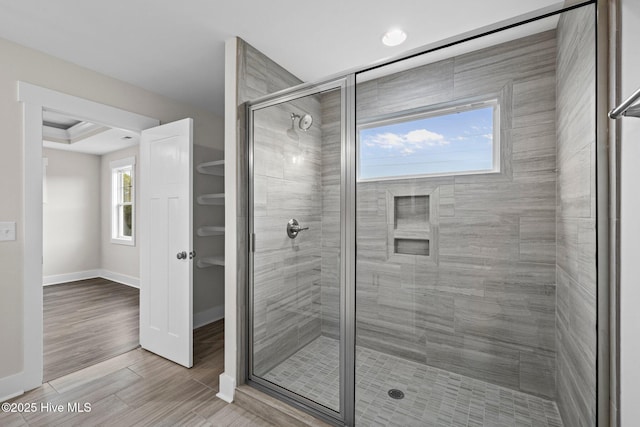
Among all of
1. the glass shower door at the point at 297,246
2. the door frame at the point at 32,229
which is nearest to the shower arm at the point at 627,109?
the glass shower door at the point at 297,246

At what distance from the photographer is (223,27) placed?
188 centimetres

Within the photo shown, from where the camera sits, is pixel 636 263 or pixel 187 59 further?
pixel 187 59

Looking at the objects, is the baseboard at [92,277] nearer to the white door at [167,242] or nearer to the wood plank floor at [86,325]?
the wood plank floor at [86,325]

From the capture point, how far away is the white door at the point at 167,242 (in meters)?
2.36

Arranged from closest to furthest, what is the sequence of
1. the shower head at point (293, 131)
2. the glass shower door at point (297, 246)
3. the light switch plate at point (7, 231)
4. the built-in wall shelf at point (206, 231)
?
the glass shower door at point (297, 246)
the shower head at point (293, 131)
the light switch plate at point (7, 231)
the built-in wall shelf at point (206, 231)

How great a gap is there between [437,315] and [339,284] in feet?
2.36

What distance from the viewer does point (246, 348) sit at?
6.64ft

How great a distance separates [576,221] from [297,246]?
4.59ft

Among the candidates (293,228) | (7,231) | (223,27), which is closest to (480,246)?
(293,228)

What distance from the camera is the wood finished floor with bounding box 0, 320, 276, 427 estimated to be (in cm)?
176

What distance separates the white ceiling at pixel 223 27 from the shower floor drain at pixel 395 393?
7.49ft

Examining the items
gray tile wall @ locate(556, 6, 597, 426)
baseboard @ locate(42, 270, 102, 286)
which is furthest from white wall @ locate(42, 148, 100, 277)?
gray tile wall @ locate(556, 6, 597, 426)

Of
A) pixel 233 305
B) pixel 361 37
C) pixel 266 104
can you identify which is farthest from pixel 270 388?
pixel 361 37

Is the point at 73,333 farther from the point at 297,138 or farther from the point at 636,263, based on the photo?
the point at 636,263
